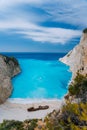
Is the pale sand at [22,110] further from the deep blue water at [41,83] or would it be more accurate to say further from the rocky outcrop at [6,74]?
the deep blue water at [41,83]

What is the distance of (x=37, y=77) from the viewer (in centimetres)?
4178

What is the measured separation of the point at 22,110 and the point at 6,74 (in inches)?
456

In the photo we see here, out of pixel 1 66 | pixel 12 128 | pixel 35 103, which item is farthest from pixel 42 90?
pixel 12 128

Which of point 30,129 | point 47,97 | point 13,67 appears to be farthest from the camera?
point 13,67

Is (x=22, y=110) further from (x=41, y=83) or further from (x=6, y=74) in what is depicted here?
(x=6, y=74)

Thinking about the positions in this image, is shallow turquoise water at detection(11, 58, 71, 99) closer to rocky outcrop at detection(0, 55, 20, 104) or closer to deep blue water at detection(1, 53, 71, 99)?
deep blue water at detection(1, 53, 71, 99)

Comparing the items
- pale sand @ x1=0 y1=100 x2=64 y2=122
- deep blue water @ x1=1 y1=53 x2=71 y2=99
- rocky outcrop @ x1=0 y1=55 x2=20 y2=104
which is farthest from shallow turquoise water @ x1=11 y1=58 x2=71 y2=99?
pale sand @ x1=0 y1=100 x2=64 y2=122

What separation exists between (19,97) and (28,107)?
3.94 metres

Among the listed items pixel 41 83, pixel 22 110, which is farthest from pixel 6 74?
pixel 22 110

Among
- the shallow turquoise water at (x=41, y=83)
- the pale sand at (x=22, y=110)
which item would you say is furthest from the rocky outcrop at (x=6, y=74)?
the pale sand at (x=22, y=110)

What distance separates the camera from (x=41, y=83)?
127ft

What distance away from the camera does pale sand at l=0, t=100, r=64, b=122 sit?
26144 mm

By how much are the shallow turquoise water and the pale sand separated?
6.49 feet

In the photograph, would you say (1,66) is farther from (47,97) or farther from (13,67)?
(47,97)
